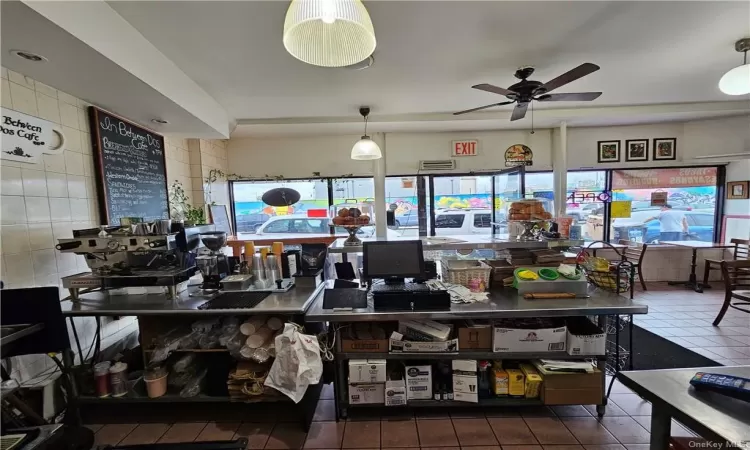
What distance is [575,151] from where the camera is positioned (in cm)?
486

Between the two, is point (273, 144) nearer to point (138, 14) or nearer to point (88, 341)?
point (138, 14)

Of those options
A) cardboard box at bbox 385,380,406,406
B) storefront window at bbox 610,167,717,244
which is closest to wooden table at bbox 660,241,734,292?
storefront window at bbox 610,167,717,244

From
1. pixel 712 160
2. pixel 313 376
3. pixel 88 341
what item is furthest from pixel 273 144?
pixel 712 160

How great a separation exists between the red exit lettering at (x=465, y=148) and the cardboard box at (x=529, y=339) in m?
3.52

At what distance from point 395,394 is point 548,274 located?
1277 mm

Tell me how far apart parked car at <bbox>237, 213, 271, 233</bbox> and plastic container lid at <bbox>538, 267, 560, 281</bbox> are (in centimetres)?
430

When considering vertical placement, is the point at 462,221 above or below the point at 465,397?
above

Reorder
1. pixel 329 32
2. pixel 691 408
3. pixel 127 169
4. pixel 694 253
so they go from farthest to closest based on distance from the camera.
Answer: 1. pixel 694 253
2. pixel 127 169
3. pixel 329 32
4. pixel 691 408

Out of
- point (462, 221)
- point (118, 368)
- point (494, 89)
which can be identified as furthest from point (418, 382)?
point (462, 221)

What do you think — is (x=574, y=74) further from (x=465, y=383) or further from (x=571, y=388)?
(x=465, y=383)

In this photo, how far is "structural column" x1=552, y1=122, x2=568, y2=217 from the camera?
4.60 metres

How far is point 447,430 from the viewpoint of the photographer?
1886mm

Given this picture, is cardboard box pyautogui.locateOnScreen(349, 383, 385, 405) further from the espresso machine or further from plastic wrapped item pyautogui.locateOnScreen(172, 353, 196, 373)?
the espresso machine

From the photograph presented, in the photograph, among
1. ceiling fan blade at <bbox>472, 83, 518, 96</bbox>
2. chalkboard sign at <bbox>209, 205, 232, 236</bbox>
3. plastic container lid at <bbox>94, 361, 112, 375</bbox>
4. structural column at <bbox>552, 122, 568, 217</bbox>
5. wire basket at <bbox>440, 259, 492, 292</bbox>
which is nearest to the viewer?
plastic container lid at <bbox>94, 361, 112, 375</bbox>
